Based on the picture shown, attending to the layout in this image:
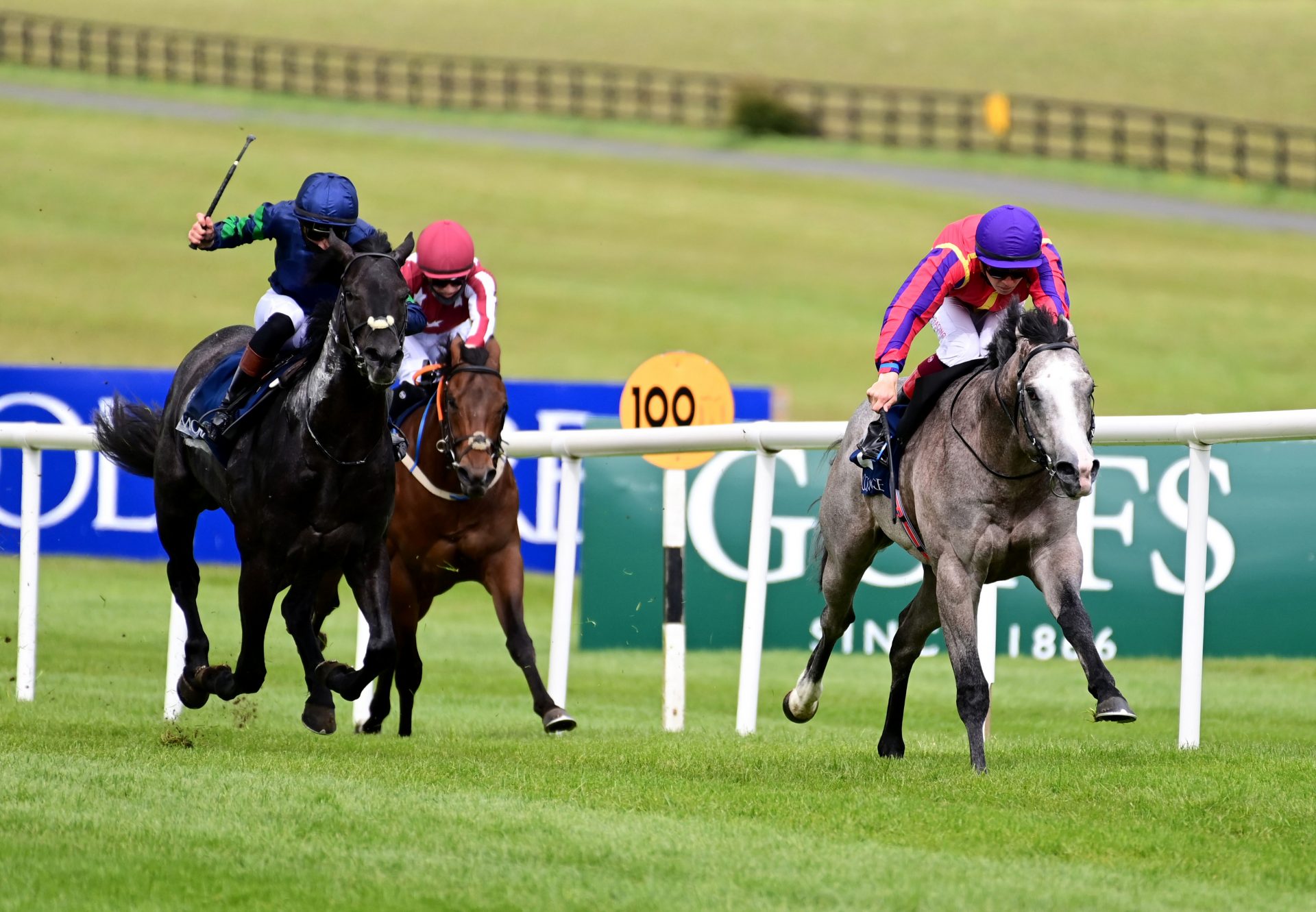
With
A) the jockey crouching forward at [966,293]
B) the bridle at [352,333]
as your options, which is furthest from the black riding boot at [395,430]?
the jockey crouching forward at [966,293]

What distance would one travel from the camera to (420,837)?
5.08 meters

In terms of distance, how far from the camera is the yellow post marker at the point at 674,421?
876 cm

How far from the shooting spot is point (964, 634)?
6527mm

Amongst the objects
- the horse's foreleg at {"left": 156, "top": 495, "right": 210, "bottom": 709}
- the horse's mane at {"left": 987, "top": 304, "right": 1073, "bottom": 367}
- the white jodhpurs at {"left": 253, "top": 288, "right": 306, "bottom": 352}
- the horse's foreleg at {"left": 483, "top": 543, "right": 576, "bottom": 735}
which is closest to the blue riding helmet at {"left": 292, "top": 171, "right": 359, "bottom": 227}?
the white jodhpurs at {"left": 253, "top": 288, "right": 306, "bottom": 352}

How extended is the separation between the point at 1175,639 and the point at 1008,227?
5.19 meters

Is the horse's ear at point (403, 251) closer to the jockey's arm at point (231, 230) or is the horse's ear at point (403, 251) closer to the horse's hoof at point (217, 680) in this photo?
the jockey's arm at point (231, 230)

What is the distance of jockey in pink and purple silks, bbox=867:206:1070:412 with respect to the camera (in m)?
6.71

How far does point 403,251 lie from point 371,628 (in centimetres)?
143

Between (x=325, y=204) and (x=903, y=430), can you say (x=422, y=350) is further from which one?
(x=903, y=430)

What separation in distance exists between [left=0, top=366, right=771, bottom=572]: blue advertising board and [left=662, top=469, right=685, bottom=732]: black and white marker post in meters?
5.68

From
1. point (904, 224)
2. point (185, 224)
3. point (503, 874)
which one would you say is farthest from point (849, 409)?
point (503, 874)

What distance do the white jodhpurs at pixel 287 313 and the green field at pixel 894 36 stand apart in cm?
5127

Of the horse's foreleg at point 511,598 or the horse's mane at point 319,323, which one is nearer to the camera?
the horse's mane at point 319,323

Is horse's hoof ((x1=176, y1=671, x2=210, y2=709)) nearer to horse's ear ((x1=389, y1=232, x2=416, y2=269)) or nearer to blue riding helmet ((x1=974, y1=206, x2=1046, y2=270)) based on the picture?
horse's ear ((x1=389, y1=232, x2=416, y2=269))
